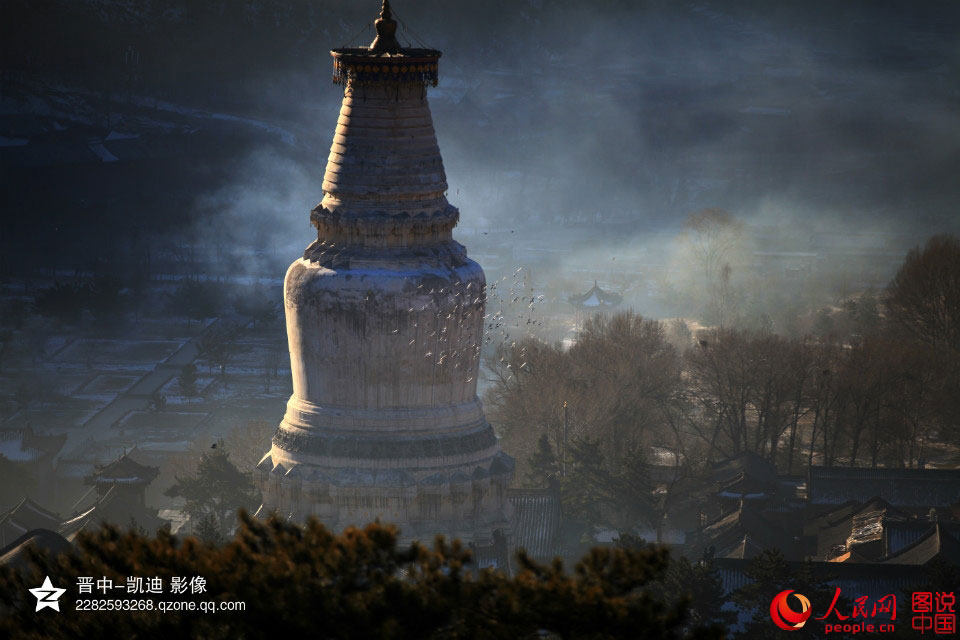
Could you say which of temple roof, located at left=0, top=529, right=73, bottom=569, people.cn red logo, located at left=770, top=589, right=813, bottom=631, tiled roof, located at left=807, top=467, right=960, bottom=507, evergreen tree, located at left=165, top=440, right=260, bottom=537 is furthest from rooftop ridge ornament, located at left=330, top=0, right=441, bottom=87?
tiled roof, located at left=807, top=467, right=960, bottom=507

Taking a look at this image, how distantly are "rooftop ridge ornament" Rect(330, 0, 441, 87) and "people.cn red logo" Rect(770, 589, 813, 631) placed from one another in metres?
9.02

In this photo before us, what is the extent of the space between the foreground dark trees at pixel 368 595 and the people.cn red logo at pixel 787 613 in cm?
1057

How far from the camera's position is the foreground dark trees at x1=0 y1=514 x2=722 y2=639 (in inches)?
698

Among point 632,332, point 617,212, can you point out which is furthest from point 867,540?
point 617,212

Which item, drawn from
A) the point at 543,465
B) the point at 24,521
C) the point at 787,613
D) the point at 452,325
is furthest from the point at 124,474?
the point at 787,613

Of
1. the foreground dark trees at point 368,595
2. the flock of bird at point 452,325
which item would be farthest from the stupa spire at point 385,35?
the foreground dark trees at point 368,595

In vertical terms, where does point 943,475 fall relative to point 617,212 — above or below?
below

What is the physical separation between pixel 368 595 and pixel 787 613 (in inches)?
483

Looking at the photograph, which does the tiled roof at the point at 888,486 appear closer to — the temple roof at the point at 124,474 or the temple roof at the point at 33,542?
the temple roof at the point at 124,474

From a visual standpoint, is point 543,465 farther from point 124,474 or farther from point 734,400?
point 734,400

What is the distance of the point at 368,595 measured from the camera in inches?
715

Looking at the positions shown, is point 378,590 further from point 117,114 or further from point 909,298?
point 117,114

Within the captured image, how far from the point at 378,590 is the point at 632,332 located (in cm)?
3692

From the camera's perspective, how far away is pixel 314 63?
336ft
